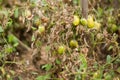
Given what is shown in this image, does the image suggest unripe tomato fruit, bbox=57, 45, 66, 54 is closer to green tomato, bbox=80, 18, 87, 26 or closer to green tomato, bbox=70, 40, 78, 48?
green tomato, bbox=70, 40, 78, 48

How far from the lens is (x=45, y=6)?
2133mm

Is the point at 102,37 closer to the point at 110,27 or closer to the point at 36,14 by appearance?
the point at 110,27

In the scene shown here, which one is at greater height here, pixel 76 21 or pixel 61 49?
pixel 76 21

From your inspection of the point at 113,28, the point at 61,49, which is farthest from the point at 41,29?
the point at 113,28

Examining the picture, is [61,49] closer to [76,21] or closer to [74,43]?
[74,43]

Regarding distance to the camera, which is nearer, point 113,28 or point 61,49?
point 61,49

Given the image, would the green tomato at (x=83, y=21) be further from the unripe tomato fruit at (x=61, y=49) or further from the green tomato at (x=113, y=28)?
the green tomato at (x=113, y=28)

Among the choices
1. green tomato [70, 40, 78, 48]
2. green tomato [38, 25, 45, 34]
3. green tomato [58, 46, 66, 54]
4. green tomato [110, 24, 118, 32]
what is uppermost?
green tomato [38, 25, 45, 34]

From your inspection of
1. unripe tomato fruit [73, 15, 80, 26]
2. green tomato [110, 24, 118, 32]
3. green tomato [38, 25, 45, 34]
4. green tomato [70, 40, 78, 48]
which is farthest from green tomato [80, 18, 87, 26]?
green tomato [110, 24, 118, 32]

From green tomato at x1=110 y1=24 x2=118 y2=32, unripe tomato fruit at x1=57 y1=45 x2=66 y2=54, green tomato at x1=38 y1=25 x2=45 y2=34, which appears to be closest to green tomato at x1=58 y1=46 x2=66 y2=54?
unripe tomato fruit at x1=57 y1=45 x2=66 y2=54

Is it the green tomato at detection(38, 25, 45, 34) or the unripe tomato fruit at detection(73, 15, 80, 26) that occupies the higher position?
the unripe tomato fruit at detection(73, 15, 80, 26)

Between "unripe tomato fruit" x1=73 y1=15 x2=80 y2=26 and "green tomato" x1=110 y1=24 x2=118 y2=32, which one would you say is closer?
"unripe tomato fruit" x1=73 y1=15 x2=80 y2=26

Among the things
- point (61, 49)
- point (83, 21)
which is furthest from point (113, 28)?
point (61, 49)

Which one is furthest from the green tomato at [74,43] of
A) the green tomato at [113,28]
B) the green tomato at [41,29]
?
the green tomato at [113,28]
